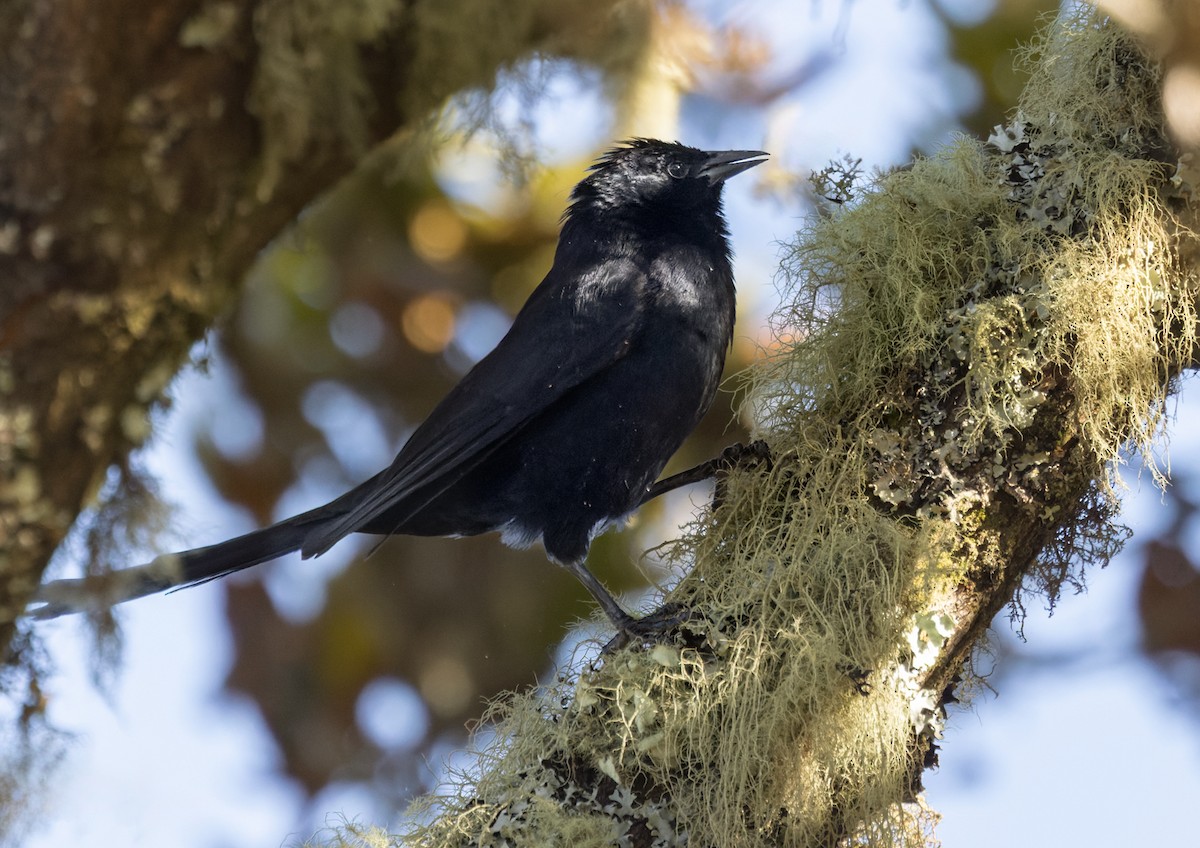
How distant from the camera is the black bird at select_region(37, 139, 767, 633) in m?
3.15

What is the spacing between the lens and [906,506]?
7.54 feet

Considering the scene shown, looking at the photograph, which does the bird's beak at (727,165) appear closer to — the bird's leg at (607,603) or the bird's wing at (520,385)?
the bird's wing at (520,385)

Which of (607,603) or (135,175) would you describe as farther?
(607,603)

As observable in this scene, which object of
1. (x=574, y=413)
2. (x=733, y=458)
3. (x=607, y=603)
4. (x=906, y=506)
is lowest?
(x=906, y=506)

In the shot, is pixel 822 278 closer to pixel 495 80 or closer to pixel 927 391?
pixel 927 391

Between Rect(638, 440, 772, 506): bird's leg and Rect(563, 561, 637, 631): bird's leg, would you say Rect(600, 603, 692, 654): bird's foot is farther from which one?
Rect(638, 440, 772, 506): bird's leg

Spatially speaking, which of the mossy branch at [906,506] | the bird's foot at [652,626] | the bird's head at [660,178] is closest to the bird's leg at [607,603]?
the bird's foot at [652,626]

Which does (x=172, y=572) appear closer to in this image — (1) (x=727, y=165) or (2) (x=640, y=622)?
(2) (x=640, y=622)

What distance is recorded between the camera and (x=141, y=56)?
5.58ft

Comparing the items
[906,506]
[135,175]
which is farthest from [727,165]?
[135,175]

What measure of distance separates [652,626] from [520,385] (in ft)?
3.25

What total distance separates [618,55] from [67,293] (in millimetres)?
1824

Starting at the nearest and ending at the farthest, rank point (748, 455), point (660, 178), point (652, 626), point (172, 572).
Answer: point (172, 572) → point (652, 626) → point (748, 455) → point (660, 178)

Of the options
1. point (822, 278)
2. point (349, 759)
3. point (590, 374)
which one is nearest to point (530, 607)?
point (349, 759)
